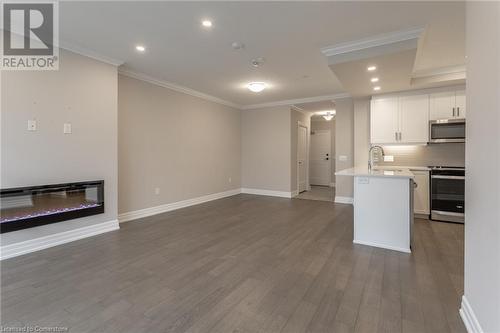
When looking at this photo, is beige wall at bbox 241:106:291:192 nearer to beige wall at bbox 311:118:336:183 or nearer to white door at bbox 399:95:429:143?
white door at bbox 399:95:429:143

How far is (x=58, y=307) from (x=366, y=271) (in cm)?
281

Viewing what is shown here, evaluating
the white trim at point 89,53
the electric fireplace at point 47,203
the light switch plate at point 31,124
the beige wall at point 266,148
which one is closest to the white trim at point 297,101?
the beige wall at point 266,148

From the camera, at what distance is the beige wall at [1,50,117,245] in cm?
287

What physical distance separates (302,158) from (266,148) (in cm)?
133

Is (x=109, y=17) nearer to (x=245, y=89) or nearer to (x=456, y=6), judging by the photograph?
(x=245, y=89)

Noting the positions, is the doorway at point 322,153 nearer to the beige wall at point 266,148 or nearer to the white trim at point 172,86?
the beige wall at point 266,148

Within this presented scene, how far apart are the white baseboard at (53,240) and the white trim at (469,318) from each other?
4.28 metres

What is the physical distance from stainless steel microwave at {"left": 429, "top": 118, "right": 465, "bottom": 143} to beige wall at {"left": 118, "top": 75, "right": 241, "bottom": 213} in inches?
189

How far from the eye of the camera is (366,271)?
2.52 meters

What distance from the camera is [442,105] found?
461cm

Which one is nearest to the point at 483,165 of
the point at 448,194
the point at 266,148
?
the point at 448,194

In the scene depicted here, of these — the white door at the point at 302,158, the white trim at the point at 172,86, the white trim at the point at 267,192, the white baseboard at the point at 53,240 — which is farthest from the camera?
the white door at the point at 302,158

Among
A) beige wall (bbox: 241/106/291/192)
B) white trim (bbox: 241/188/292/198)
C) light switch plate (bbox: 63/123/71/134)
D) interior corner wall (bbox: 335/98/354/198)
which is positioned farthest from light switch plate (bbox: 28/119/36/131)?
interior corner wall (bbox: 335/98/354/198)

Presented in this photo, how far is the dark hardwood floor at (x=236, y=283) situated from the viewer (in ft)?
5.82
